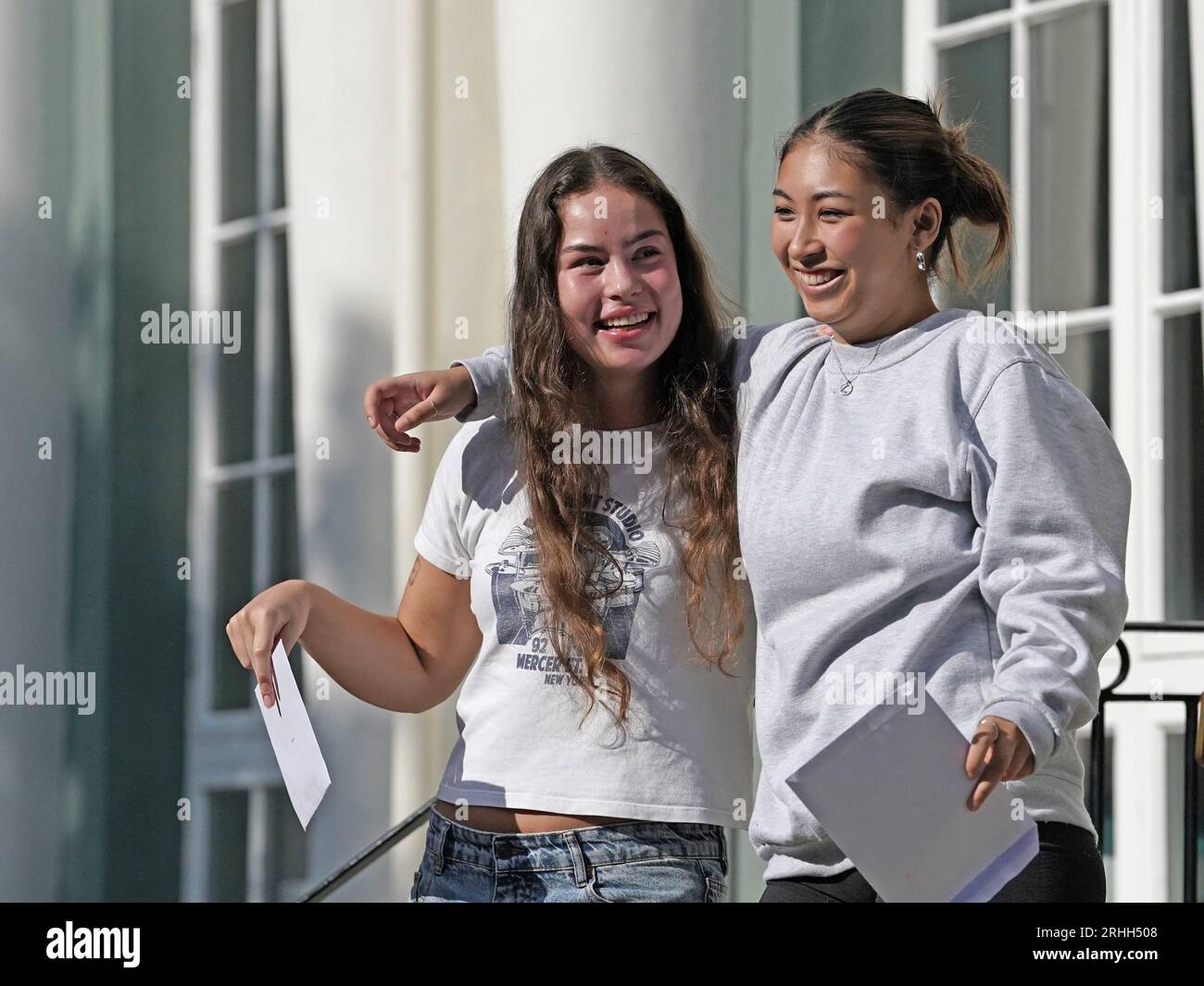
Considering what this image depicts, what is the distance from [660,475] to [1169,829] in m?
2.25

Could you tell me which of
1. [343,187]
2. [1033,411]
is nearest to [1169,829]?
[1033,411]

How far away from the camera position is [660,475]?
2.45m

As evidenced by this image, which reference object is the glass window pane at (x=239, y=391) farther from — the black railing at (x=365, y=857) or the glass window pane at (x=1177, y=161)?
the glass window pane at (x=1177, y=161)

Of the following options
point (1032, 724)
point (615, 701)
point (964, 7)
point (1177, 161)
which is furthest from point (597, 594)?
point (964, 7)

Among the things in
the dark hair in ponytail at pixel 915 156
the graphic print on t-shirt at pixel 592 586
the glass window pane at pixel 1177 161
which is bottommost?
the graphic print on t-shirt at pixel 592 586

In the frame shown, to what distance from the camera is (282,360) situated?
5430 mm

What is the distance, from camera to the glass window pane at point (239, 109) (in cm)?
555

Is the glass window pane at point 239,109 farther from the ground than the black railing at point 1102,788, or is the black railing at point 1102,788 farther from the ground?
the glass window pane at point 239,109

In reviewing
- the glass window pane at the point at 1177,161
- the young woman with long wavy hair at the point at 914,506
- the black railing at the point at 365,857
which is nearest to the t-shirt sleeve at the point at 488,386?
the young woman with long wavy hair at the point at 914,506

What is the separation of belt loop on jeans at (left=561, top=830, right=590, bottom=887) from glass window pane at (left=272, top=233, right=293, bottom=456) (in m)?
3.37

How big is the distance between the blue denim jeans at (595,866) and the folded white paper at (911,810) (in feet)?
1.51

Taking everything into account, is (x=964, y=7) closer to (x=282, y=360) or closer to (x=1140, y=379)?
(x=1140, y=379)

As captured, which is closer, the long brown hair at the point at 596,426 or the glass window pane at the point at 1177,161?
the long brown hair at the point at 596,426
